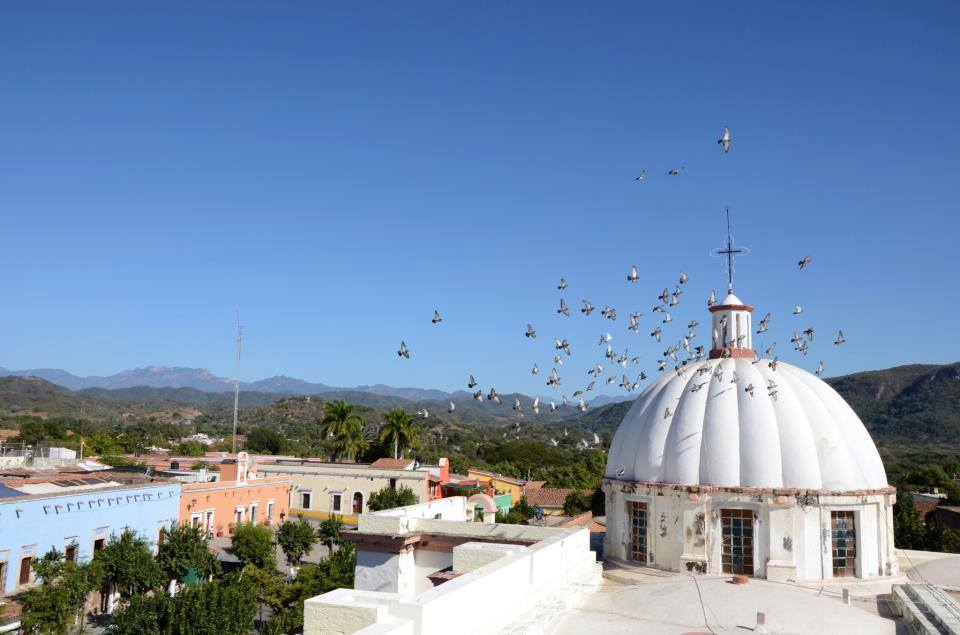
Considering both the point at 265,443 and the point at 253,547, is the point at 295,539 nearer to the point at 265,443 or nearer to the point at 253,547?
the point at 253,547

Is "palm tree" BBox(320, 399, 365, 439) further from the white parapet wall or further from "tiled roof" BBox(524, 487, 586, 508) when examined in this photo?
the white parapet wall

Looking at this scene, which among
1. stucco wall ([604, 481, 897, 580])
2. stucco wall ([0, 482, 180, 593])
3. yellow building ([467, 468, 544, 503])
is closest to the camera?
stucco wall ([604, 481, 897, 580])

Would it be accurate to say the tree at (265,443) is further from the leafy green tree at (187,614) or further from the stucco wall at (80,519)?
the leafy green tree at (187,614)

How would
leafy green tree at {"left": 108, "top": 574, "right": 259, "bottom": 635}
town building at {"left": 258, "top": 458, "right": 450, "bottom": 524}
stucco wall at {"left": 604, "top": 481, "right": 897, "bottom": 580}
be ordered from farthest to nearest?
town building at {"left": 258, "top": 458, "right": 450, "bottom": 524}, leafy green tree at {"left": 108, "top": 574, "right": 259, "bottom": 635}, stucco wall at {"left": 604, "top": 481, "right": 897, "bottom": 580}

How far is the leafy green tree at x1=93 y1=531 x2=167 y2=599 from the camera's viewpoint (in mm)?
27969

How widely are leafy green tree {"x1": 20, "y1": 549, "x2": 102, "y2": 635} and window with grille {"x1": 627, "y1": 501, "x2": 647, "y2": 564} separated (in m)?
16.7

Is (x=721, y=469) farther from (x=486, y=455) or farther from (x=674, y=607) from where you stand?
(x=486, y=455)

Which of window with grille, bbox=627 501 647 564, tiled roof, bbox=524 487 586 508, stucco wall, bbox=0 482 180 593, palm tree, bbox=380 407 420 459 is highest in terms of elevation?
palm tree, bbox=380 407 420 459

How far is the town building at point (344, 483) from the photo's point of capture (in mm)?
49281

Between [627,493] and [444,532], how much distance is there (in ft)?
17.2

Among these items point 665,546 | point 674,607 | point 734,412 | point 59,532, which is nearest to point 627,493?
point 665,546

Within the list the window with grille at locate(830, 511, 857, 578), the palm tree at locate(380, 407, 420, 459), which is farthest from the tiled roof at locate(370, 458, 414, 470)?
the window with grille at locate(830, 511, 857, 578)

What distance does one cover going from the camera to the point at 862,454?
1889cm

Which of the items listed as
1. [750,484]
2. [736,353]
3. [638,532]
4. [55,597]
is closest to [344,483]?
[55,597]
